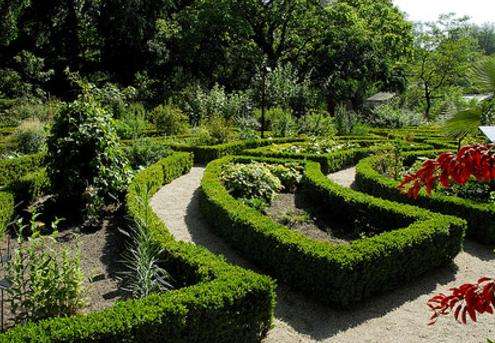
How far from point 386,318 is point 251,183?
3.81 meters

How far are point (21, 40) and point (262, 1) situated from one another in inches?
494

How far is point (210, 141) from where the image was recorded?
13.5 m

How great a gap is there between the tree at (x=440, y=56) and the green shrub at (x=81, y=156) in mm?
29578

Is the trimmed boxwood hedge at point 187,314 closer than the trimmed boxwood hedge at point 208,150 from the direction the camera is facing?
Yes

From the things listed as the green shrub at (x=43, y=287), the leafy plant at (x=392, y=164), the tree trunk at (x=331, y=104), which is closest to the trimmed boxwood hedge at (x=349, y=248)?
the green shrub at (x=43, y=287)

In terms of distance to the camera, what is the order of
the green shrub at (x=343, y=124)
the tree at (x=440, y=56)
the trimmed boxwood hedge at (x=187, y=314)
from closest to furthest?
the trimmed boxwood hedge at (x=187, y=314) < the green shrub at (x=343, y=124) < the tree at (x=440, y=56)

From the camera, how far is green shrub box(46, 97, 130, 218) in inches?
274

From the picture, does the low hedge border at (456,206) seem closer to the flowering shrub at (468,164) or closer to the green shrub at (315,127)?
the flowering shrub at (468,164)

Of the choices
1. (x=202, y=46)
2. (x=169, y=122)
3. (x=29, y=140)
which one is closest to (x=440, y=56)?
(x=202, y=46)

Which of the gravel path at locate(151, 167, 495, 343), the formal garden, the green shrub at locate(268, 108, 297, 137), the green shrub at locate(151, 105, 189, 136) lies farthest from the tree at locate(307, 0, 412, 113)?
Answer: the gravel path at locate(151, 167, 495, 343)

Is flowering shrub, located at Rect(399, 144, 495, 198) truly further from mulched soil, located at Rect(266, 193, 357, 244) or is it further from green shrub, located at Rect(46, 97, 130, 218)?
green shrub, located at Rect(46, 97, 130, 218)

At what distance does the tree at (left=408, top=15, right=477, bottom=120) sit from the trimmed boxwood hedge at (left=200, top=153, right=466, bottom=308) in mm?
28001

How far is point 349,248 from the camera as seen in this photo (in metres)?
5.39

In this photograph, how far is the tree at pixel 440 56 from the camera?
3299cm
